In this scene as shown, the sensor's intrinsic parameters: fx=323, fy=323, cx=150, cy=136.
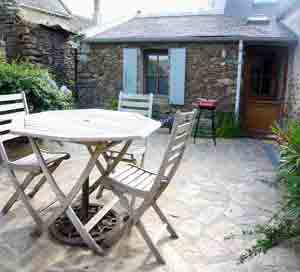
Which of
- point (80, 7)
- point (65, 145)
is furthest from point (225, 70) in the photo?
point (80, 7)

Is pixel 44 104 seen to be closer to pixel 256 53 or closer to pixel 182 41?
pixel 182 41

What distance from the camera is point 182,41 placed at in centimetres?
740

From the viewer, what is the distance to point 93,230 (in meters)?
2.62

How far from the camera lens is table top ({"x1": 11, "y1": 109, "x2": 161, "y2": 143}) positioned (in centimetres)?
221

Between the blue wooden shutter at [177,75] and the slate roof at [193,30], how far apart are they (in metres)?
0.33

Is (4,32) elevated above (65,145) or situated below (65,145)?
above

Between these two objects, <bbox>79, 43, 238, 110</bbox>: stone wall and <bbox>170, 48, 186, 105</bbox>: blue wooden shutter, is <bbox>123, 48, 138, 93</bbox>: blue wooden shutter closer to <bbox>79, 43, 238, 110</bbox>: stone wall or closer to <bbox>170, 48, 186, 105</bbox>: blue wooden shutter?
<bbox>79, 43, 238, 110</bbox>: stone wall

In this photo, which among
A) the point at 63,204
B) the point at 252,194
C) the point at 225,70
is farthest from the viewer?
the point at 225,70

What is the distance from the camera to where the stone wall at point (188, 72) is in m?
7.29

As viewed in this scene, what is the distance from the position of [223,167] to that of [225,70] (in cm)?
329

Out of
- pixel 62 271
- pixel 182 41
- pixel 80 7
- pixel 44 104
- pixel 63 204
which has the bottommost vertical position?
pixel 62 271

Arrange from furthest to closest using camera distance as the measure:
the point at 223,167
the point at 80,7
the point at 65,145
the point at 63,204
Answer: the point at 80,7
the point at 65,145
the point at 223,167
the point at 63,204

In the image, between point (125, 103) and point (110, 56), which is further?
point (110, 56)

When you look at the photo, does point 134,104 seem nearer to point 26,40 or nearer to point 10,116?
point 10,116
